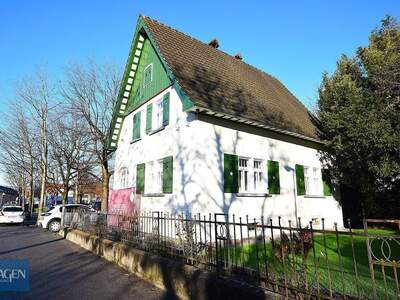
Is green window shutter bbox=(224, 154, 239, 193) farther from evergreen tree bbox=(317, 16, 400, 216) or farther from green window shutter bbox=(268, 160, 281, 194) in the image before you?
evergreen tree bbox=(317, 16, 400, 216)

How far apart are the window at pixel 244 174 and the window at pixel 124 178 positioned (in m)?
6.84

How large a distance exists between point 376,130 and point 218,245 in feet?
36.0

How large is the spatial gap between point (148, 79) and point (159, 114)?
7.83ft

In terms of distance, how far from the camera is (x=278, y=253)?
27.9 feet

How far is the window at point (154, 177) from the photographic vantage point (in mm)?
13524

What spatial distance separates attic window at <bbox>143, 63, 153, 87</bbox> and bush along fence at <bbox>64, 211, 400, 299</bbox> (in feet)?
23.9

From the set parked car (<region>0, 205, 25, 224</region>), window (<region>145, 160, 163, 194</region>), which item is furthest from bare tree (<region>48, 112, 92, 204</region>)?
window (<region>145, 160, 163, 194</region>)

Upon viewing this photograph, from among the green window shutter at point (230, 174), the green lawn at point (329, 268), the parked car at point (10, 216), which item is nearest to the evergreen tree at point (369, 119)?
the green lawn at point (329, 268)

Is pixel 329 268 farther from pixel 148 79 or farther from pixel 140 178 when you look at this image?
pixel 148 79

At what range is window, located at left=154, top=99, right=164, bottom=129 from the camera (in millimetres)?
14117

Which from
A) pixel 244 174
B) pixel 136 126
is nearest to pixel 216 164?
pixel 244 174

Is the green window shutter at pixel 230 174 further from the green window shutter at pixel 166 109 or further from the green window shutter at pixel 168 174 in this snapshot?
the green window shutter at pixel 166 109

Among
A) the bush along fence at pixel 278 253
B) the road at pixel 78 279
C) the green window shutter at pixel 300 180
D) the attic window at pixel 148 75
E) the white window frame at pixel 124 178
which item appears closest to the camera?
the bush along fence at pixel 278 253

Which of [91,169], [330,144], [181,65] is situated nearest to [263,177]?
[330,144]
